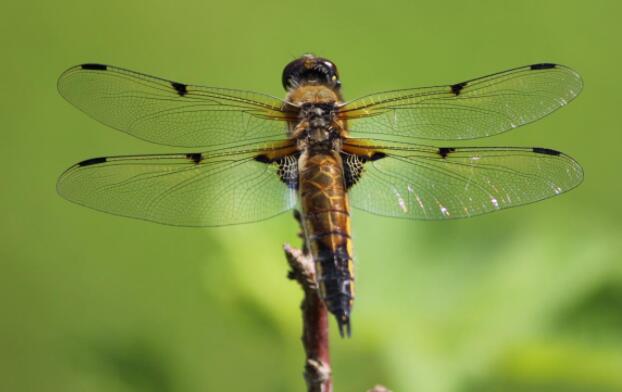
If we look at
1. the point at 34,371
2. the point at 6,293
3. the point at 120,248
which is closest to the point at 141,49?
the point at 120,248

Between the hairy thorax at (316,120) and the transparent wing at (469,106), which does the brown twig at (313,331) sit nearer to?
the hairy thorax at (316,120)

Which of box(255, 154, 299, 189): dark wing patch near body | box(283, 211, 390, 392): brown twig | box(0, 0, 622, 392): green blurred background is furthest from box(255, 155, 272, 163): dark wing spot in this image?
box(283, 211, 390, 392): brown twig

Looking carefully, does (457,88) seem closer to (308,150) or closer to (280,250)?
(308,150)

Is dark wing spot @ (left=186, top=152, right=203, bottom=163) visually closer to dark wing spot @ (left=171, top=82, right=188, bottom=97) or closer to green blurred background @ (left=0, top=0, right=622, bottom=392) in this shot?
dark wing spot @ (left=171, top=82, right=188, bottom=97)

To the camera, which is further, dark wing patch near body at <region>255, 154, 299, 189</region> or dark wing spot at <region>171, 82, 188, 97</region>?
dark wing spot at <region>171, 82, 188, 97</region>

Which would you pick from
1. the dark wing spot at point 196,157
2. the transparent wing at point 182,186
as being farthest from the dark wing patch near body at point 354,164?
the dark wing spot at point 196,157

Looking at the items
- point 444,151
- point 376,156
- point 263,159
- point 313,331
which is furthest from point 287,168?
point 313,331
